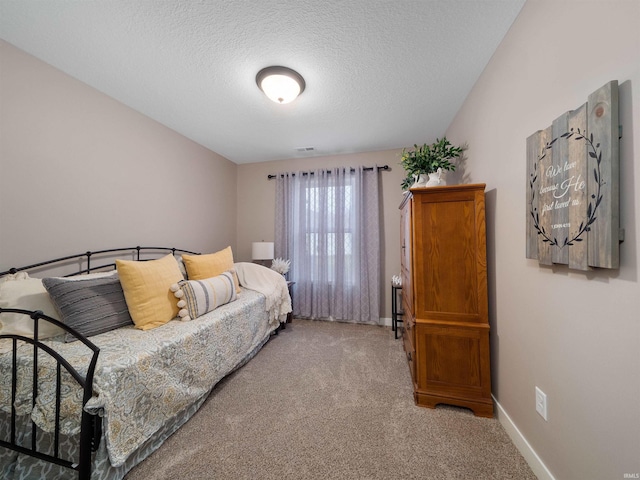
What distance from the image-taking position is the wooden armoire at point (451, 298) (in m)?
1.58

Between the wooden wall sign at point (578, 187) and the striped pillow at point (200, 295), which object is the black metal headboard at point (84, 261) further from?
the wooden wall sign at point (578, 187)

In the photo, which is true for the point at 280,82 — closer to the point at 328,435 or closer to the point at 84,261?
the point at 84,261

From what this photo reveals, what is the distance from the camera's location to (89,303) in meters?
1.48

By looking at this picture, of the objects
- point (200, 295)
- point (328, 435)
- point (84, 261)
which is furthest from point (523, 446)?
point (84, 261)

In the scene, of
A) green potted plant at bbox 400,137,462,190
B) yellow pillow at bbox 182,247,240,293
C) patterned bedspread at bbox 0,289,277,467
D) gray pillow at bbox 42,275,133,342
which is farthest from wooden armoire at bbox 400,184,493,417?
gray pillow at bbox 42,275,133,342

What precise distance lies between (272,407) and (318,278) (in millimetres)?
1950

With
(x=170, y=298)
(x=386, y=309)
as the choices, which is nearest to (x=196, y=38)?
(x=170, y=298)

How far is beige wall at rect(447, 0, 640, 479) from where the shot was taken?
0.75 meters

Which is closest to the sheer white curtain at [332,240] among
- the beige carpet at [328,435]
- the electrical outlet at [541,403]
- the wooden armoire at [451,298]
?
the beige carpet at [328,435]

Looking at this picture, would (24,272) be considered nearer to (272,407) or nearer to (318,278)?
(272,407)

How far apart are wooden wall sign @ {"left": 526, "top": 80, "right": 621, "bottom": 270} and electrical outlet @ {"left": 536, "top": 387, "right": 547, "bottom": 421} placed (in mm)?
654

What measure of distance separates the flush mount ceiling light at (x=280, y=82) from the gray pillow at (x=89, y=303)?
1889 millimetres

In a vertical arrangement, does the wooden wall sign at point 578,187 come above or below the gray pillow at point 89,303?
above

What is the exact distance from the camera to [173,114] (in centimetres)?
237
